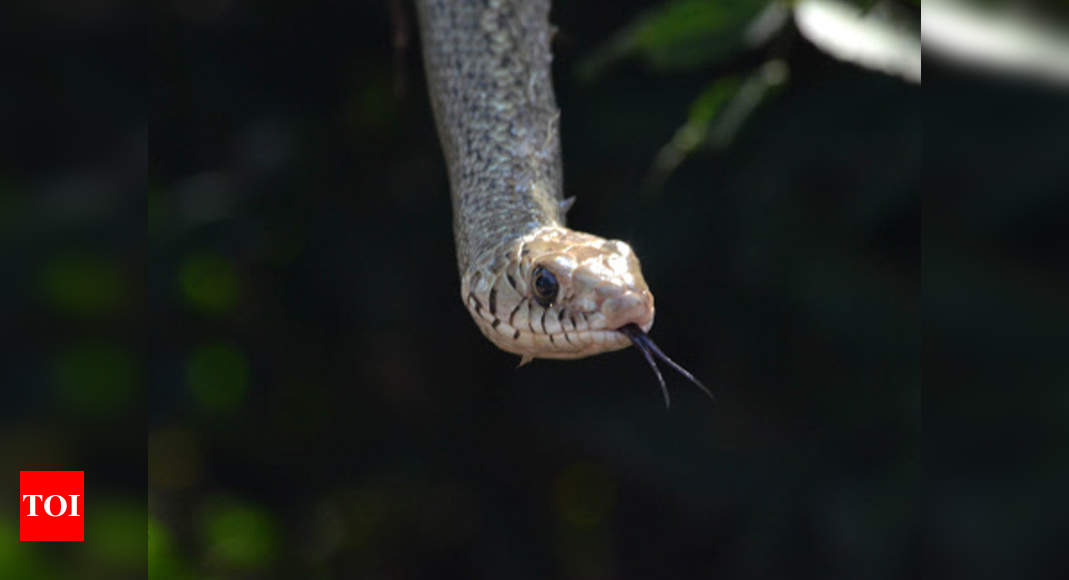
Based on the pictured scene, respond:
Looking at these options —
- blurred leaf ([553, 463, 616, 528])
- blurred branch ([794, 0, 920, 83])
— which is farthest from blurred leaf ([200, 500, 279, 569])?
blurred branch ([794, 0, 920, 83])

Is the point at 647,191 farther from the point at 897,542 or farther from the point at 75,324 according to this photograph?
the point at 75,324

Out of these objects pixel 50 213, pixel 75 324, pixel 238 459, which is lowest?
pixel 238 459

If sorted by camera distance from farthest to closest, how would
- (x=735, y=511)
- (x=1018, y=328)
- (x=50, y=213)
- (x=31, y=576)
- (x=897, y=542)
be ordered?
(x=735, y=511), (x=897, y=542), (x=50, y=213), (x=31, y=576), (x=1018, y=328)

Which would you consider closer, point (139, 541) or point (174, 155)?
point (139, 541)

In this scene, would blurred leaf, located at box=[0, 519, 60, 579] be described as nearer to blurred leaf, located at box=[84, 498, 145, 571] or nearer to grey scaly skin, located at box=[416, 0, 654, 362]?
blurred leaf, located at box=[84, 498, 145, 571]


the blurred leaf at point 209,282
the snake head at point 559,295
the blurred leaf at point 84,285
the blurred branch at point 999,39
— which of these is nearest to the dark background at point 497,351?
the blurred leaf at point 209,282

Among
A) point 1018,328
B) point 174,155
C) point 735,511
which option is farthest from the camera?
point 174,155

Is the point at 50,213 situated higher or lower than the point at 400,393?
higher

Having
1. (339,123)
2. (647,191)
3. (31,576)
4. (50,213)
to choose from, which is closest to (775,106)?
(647,191)
